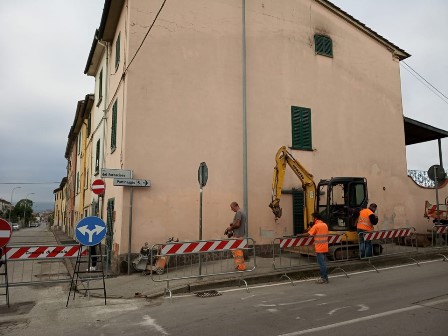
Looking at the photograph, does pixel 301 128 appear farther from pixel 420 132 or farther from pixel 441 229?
pixel 420 132

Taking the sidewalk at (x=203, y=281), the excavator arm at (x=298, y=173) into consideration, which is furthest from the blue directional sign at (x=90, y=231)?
the excavator arm at (x=298, y=173)

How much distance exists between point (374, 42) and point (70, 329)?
54.8 ft

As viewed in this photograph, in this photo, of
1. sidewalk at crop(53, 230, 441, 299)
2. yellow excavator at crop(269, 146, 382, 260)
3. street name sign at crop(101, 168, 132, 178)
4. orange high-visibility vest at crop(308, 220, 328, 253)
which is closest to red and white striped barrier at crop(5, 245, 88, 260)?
sidewalk at crop(53, 230, 441, 299)

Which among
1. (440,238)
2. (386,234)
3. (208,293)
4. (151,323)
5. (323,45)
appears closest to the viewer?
(151,323)

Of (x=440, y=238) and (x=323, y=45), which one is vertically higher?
(x=323, y=45)

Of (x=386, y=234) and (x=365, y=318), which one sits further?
(x=386, y=234)

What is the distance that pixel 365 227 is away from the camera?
10859 millimetres

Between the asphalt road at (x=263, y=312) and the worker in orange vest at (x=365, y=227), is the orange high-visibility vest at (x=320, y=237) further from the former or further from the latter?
the worker in orange vest at (x=365, y=227)

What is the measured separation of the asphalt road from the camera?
534cm

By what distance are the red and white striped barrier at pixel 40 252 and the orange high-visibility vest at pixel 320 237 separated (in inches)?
213

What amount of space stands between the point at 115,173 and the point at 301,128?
726cm

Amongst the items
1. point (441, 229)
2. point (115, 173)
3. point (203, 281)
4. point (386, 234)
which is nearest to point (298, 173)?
point (386, 234)

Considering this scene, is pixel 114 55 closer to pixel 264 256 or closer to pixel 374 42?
pixel 264 256

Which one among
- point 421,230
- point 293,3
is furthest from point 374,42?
point 421,230
